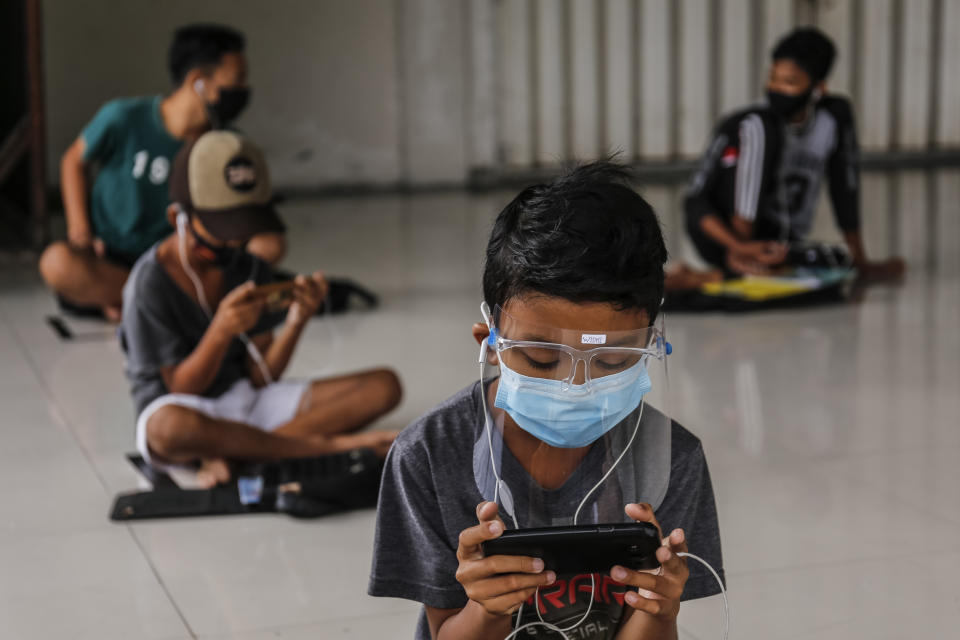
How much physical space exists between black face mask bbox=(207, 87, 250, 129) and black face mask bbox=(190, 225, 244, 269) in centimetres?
179

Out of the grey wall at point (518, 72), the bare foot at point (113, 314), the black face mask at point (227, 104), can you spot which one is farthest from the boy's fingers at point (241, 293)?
the grey wall at point (518, 72)

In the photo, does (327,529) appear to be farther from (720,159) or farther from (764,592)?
(720,159)

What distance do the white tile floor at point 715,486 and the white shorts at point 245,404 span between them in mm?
238

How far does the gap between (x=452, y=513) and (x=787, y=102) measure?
4.02 m

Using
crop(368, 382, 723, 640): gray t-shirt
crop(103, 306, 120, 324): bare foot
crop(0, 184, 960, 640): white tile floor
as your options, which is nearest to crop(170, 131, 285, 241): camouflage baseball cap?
crop(0, 184, 960, 640): white tile floor

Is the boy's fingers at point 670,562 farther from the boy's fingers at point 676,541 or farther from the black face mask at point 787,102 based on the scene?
the black face mask at point 787,102

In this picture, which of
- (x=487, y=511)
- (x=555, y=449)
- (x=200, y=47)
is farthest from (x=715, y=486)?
(x=200, y=47)

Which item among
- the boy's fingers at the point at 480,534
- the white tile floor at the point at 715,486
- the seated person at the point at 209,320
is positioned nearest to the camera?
the boy's fingers at the point at 480,534

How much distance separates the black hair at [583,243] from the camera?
138 centimetres

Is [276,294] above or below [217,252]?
below

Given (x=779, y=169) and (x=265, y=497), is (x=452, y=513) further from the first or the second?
(x=779, y=169)

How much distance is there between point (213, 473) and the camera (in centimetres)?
302

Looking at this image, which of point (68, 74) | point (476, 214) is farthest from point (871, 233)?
point (68, 74)

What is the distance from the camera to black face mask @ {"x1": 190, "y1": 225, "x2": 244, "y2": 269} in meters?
2.96
